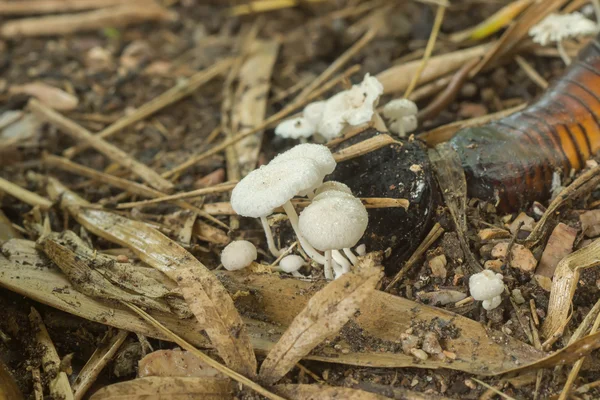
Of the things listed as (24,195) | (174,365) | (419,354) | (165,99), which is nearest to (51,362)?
(174,365)

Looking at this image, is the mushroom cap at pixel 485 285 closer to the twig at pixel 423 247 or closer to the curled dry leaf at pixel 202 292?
the twig at pixel 423 247

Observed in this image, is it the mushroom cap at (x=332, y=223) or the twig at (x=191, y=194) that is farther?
the twig at (x=191, y=194)

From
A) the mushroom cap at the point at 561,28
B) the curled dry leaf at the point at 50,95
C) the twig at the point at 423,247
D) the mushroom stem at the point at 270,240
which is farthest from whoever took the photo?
the curled dry leaf at the point at 50,95

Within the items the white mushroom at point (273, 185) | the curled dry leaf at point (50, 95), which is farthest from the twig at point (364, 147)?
the curled dry leaf at point (50, 95)

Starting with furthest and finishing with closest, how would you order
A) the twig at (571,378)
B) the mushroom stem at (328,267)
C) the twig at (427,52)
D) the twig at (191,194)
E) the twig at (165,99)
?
the twig at (165,99), the twig at (427,52), the twig at (191,194), the mushroom stem at (328,267), the twig at (571,378)

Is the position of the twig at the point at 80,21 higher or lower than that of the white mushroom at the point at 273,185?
lower

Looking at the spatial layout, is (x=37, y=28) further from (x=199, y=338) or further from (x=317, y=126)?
(x=199, y=338)

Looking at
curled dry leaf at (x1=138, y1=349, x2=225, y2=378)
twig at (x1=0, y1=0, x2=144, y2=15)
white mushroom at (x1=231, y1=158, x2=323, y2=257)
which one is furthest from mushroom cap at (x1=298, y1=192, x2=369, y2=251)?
twig at (x1=0, y1=0, x2=144, y2=15)
